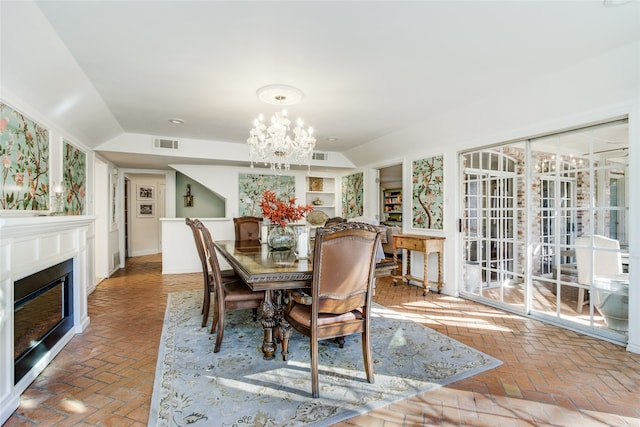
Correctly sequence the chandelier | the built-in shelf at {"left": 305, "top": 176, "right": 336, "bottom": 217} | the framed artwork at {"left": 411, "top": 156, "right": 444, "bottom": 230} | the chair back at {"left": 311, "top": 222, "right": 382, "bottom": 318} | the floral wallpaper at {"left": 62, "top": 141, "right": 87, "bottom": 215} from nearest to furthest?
the chair back at {"left": 311, "top": 222, "right": 382, "bottom": 318} → the chandelier → the floral wallpaper at {"left": 62, "top": 141, "right": 87, "bottom": 215} → the framed artwork at {"left": 411, "top": 156, "right": 444, "bottom": 230} → the built-in shelf at {"left": 305, "top": 176, "right": 336, "bottom": 217}

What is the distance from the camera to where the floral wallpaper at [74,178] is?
3369 millimetres

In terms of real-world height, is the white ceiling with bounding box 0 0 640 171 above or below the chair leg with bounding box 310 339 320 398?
above

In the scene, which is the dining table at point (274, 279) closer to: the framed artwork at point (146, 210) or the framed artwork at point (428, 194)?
the framed artwork at point (428, 194)

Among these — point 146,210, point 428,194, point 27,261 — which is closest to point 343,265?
point 27,261

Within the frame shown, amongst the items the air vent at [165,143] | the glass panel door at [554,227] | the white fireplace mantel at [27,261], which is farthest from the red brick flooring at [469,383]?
the air vent at [165,143]

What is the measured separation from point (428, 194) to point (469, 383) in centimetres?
295

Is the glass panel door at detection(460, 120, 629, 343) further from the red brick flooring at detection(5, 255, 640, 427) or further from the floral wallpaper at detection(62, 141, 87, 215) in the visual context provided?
the floral wallpaper at detection(62, 141, 87, 215)

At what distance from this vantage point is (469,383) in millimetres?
1959

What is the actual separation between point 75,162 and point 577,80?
5.29m

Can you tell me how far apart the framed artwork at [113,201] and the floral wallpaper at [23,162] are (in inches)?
110

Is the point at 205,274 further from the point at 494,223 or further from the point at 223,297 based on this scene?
the point at 494,223

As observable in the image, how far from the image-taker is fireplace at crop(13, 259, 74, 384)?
73.5 inches

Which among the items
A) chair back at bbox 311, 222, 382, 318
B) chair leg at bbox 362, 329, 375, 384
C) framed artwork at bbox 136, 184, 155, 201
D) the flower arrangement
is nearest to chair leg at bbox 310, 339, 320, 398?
chair back at bbox 311, 222, 382, 318

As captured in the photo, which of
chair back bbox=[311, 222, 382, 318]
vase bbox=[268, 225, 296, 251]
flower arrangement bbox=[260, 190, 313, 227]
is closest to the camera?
chair back bbox=[311, 222, 382, 318]
